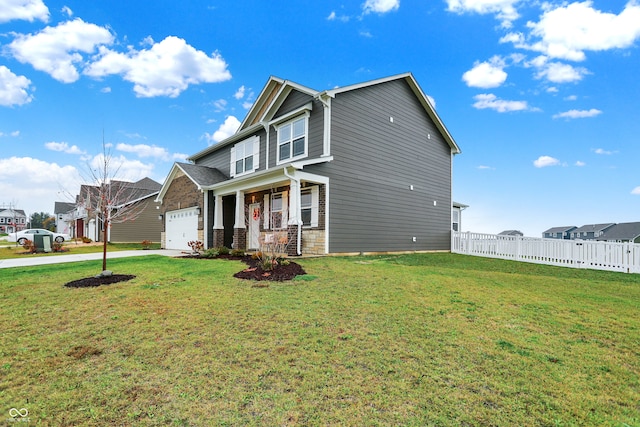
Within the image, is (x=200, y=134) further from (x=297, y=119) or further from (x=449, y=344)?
(x=449, y=344)

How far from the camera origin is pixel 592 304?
5559mm

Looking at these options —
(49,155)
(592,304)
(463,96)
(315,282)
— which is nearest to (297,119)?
(315,282)

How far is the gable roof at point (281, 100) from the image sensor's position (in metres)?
13.0

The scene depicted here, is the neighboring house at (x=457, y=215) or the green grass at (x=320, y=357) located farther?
the neighboring house at (x=457, y=215)

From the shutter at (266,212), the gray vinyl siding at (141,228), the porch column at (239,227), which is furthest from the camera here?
the gray vinyl siding at (141,228)

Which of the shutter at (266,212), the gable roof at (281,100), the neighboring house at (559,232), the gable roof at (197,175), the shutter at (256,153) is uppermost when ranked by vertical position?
the gable roof at (281,100)

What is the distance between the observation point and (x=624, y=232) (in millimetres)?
51156

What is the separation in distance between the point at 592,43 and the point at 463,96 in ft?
18.7

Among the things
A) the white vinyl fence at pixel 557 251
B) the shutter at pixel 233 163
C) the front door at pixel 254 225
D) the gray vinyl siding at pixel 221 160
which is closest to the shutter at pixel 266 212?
the front door at pixel 254 225

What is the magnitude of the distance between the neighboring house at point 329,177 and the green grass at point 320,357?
6232 mm

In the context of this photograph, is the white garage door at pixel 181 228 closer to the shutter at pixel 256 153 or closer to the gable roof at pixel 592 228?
the shutter at pixel 256 153

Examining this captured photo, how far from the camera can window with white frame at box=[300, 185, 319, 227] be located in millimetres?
12398

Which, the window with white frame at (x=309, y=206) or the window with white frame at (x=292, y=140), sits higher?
the window with white frame at (x=292, y=140)

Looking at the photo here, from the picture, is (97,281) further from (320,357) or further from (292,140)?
(292,140)
